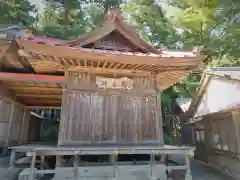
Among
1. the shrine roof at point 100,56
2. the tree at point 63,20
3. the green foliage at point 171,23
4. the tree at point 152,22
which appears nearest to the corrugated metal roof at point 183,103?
the green foliage at point 171,23

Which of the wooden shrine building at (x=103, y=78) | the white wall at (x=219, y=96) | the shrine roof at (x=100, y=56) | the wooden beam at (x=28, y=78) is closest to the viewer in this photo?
the shrine roof at (x=100, y=56)

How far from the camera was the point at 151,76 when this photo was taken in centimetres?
858

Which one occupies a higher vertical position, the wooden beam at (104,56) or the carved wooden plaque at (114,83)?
the wooden beam at (104,56)

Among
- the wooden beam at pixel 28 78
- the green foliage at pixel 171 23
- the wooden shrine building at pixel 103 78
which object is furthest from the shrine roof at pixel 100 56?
the green foliage at pixel 171 23

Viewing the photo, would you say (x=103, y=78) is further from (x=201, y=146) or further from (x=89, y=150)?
(x=201, y=146)

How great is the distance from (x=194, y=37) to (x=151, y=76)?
11.7m

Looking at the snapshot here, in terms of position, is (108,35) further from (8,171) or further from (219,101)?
(219,101)

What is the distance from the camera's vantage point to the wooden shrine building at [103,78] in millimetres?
7227

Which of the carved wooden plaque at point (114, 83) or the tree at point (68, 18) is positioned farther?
the tree at point (68, 18)

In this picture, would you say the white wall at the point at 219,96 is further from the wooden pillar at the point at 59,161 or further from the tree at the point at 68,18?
the tree at the point at 68,18

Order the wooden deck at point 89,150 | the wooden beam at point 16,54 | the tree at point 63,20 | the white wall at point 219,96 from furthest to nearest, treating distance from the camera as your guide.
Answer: the tree at point 63,20 < the white wall at point 219,96 < the wooden beam at point 16,54 < the wooden deck at point 89,150

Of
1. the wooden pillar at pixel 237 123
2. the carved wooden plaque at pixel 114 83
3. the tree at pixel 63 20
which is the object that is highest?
the tree at pixel 63 20

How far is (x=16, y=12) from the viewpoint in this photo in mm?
23828

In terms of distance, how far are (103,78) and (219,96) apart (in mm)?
7752
